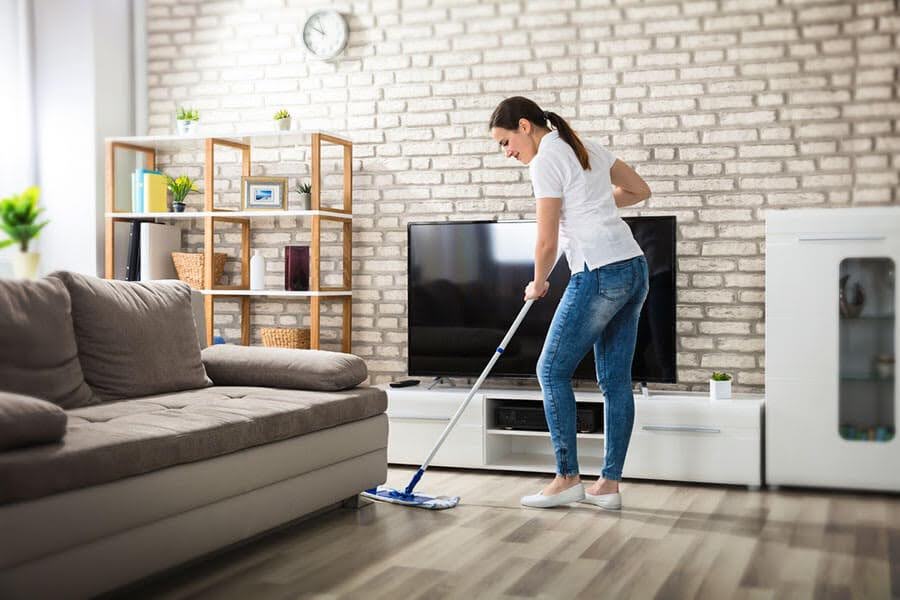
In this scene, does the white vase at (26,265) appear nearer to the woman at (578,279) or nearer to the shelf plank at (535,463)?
the woman at (578,279)

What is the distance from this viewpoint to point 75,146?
508 centimetres

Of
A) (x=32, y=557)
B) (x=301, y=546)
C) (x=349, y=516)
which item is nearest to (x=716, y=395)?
(x=349, y=516)

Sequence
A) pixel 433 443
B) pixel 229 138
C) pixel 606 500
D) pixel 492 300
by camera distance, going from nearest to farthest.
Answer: pixel 606 500 < pixel 433 443 < pixel 492 300 < pixel 229 138

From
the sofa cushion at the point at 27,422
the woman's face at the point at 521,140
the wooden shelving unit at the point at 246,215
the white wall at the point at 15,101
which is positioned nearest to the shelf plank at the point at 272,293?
the wooden shelving unit at the point at 246,215

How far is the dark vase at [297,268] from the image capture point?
4.83 metres

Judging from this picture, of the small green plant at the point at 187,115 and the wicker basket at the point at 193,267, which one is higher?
the small green plant at the point at 187,115

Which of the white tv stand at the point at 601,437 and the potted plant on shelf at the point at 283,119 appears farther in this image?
the potted plant on shelf at the point at 283,119

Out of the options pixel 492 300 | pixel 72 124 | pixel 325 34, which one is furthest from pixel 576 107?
pixel 72 124

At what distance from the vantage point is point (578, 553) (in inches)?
114

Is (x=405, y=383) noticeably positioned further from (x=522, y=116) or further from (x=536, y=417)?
(x=522, y=116)

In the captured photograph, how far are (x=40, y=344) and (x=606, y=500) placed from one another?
1896mm

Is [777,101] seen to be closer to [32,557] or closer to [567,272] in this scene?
[567,272]

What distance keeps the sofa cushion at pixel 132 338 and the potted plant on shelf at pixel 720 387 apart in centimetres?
199

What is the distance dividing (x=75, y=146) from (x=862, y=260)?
3.65 m
